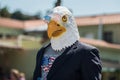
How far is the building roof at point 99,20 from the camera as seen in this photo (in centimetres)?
4136

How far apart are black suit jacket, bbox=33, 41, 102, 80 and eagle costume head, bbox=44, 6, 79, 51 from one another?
74mm

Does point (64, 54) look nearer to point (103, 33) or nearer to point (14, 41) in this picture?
point (14, 41)

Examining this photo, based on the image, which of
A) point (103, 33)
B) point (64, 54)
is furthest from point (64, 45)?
point (103, 33)

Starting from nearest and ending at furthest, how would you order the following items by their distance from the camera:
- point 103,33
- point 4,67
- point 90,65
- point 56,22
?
point 90,65 < point 56,22 < point 4,67 < point 103,33

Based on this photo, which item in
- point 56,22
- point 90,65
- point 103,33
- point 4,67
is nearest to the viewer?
point 90,65

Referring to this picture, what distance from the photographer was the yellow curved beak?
10.5ft

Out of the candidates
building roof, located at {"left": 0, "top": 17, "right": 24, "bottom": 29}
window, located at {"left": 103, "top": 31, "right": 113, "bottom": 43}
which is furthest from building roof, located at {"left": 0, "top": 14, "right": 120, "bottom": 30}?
window, located at {"left": 103, "top": 31, "right": 113, "bottom": 43}

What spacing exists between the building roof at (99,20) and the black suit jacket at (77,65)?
37145 mm

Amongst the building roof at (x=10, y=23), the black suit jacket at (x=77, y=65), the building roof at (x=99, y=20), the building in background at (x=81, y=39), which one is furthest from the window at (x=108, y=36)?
the black suit jacket at (x=77, y=65)

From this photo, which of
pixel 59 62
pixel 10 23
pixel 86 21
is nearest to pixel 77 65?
pixel 59 62

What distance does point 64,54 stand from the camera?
314 centimetres

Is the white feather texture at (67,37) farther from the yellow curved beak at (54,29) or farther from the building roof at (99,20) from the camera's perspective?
the building roof at (99,20)

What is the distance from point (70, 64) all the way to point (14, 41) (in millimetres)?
23892

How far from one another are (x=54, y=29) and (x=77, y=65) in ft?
1.09
